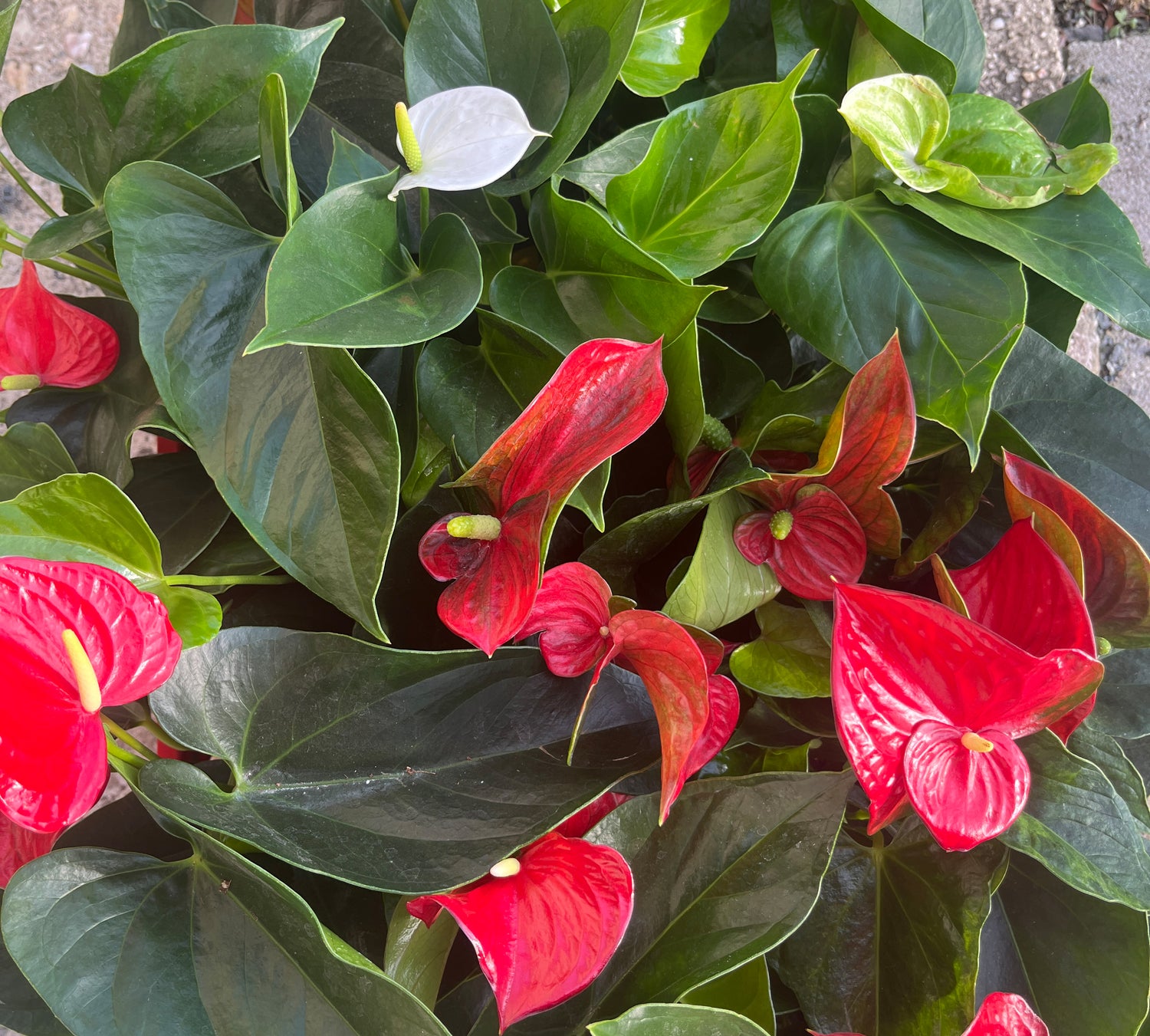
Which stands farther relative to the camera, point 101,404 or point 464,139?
point 101,404

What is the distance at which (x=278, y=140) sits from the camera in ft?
1.29

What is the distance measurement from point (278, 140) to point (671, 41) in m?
0.30

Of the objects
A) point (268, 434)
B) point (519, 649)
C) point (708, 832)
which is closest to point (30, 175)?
point (268, 434)

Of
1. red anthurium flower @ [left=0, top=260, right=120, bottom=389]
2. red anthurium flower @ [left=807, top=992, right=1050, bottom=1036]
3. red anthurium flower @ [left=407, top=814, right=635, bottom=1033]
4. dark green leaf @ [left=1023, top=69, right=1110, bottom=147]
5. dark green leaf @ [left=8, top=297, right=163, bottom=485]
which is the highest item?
dark green leaf @ [left=1023, top=69, right=1110, bottom=147]

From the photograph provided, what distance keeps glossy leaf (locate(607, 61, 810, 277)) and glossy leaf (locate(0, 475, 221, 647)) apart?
11.7 inches

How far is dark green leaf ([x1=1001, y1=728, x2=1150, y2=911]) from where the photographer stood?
1.38 ft

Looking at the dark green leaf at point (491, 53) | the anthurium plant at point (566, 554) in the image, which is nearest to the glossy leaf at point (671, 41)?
the anthurium plant at point (566, 554)

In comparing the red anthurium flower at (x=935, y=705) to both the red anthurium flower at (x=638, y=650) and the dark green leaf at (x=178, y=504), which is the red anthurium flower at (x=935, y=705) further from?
the dark green leaf at (x=178, y=504)

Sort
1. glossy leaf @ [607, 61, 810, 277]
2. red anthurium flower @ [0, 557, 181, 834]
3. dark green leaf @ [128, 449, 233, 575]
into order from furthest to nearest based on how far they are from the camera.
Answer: dark green leaf @ [128, 449, 233, 575] → glossy leaf @ [607, 61, 810, 277] → red anthurium flower @ [0, 557, 181, 834]

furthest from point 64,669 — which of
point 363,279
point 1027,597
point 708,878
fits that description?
point 1027,597

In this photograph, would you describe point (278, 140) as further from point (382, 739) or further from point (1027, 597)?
point (1027, 597)

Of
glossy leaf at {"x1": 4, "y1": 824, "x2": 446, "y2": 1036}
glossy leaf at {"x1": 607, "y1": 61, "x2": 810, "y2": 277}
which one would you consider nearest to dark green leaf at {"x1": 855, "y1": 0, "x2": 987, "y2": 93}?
glossy leaf at {"x1": 607, "y1": 61, "x2": 810, "y2": 277}

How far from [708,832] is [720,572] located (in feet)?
0.44

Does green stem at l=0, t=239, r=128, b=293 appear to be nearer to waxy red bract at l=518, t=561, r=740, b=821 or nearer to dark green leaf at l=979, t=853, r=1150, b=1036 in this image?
waxy red bract at l=518, t=561, r=740, b=821
